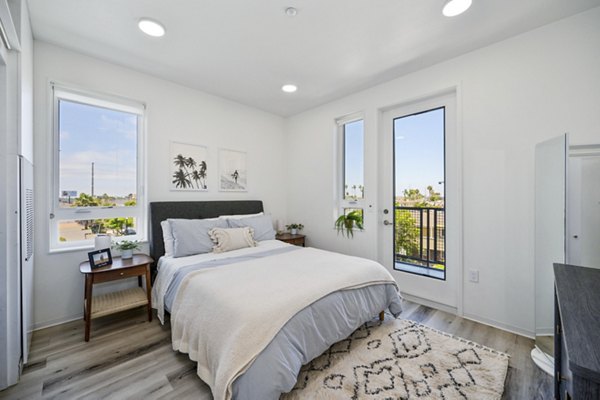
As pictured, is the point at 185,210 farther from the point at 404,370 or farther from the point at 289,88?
the point at 404,370

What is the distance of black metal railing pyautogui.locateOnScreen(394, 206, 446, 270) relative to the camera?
2.83m

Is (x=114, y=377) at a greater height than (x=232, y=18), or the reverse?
(x=232, y=18)

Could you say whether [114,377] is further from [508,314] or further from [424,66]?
[424,66]

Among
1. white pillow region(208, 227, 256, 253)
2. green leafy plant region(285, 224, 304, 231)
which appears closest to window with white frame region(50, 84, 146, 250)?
white pillow region(208, 227, 256, 253)

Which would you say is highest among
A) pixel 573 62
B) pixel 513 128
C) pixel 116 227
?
pixel 573 62

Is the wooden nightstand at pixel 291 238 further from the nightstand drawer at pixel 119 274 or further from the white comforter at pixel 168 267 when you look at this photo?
the nightstand drawer at pixel 119 274

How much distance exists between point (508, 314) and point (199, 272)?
2.79m

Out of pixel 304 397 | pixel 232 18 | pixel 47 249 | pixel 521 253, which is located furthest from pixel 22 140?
pixel 521 253

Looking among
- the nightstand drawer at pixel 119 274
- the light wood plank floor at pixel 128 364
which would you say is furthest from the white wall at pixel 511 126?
the nightstand drawer at pixel 119 274

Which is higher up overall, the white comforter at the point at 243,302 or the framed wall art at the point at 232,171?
the framed wall art at the point at 232,171

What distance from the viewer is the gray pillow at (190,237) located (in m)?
2.60

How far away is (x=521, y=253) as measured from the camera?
87.9 inches

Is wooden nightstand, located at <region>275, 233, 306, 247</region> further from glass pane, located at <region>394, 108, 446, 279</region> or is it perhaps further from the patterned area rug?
the patterned area rug

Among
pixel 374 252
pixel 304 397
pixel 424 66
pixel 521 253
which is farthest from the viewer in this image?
pixel 374 252
